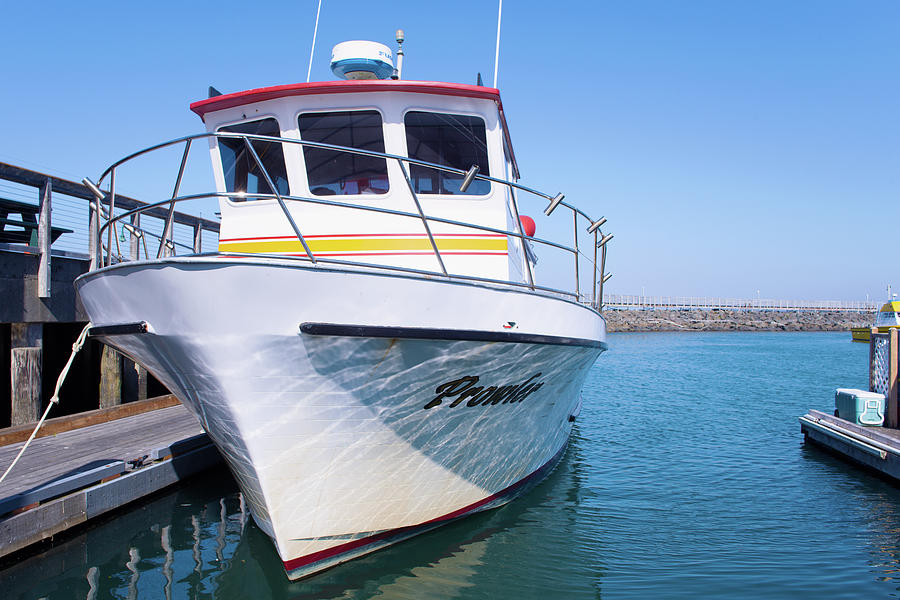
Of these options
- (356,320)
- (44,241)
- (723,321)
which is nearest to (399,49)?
(356,320)

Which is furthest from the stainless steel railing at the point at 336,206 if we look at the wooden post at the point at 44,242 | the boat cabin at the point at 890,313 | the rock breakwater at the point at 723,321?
the rock breakwater at the point at 723,321

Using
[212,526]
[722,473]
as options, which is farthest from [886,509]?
[212,526]

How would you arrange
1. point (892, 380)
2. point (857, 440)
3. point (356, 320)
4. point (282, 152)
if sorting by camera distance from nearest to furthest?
point (356, 320) < point (282, 152) < point (857, 440) < point (892, 380)

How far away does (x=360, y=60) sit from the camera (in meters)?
5.63

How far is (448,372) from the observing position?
4.20m

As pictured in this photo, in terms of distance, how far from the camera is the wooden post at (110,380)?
8.65 m

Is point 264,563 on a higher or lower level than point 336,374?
lower

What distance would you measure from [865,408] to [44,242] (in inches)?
451

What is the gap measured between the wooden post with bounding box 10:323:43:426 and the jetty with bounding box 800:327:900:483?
1043 centimetres

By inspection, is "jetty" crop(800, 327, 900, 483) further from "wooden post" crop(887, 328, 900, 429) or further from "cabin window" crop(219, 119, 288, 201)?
"cabin window" crop(219, 119, 288, 201)

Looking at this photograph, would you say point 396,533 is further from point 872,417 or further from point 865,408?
point 872,417

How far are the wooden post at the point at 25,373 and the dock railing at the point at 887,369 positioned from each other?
11119 mm

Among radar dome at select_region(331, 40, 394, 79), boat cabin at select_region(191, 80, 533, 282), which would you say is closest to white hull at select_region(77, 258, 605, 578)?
boat cabin at select_region(191, 80, 533, 282)

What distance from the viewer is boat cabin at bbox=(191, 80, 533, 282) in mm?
5035
